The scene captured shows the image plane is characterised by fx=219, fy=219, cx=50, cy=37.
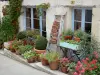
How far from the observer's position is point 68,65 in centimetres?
775

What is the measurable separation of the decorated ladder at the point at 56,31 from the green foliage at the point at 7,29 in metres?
3.25

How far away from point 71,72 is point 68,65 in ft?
1.14

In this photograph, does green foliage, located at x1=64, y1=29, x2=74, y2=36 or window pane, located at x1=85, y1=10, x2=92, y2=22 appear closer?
window pane, located at x1=85, y1=10, x2=92, y2=22

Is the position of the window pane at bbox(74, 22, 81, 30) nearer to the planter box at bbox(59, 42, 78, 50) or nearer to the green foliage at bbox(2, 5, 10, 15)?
the planter box at bbox(59, 42, 78, 50)

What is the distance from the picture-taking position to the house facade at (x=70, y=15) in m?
7.87

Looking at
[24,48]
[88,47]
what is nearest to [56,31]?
[24,48]

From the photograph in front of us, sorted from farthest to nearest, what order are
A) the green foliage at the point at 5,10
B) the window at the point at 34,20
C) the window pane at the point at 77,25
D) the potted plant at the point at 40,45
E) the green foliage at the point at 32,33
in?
1. the green foliage at the point at 5,10
2. the green foliage at the point at 32,33
3. the window at the point at 34,20
4. the potted plant at the point at 40,45
5. the window pane at the point at 77,25

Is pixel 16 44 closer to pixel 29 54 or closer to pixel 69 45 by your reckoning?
pixel 29 54

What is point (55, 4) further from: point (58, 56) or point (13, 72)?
point (13, 72)

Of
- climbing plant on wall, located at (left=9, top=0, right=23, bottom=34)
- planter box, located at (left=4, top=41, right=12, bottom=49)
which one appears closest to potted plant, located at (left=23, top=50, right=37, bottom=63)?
planter box, located at (left=4, top=41, right=12, bottom=49)

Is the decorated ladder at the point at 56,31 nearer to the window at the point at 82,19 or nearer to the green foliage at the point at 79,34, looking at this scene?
the window at the point at 82,19

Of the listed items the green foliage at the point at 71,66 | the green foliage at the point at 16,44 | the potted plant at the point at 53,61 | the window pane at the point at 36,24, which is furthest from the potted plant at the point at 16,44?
the green foliage at the point at 71,66

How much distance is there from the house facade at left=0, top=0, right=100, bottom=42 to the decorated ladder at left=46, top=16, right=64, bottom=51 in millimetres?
179

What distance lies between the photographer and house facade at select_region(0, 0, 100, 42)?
25.8 feet
